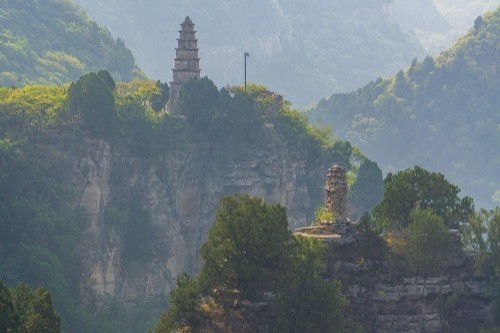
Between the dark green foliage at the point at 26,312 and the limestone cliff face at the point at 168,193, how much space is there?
55.4 metres

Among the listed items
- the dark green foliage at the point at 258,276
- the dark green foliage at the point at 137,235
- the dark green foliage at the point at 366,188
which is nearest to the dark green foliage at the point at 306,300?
the dark green foliage at the point at 258,276

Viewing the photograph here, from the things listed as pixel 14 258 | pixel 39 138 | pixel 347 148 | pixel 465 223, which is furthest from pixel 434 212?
pixel 347 148

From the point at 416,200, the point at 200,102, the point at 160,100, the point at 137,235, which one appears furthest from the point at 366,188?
the point at 416,200

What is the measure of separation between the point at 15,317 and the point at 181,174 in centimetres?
7897

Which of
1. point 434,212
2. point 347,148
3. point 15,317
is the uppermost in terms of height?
point 347,148

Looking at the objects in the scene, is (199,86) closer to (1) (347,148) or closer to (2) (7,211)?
(1) (347,148)

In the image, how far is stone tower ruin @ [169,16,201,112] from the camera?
151875 millimetres

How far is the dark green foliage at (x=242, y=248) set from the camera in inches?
3285

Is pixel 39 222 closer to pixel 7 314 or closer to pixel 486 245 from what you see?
pixel 486 245

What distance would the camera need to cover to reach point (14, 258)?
4798 inches

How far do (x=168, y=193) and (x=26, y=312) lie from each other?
73.1 metres

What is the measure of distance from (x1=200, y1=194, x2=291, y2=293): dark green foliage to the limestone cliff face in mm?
47263

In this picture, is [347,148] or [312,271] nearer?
[312,271]

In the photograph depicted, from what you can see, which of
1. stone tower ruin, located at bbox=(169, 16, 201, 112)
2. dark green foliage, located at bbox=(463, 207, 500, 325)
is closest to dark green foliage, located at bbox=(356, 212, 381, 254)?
dark green foliage, located at bbox=(463, 207, 500, 325)
